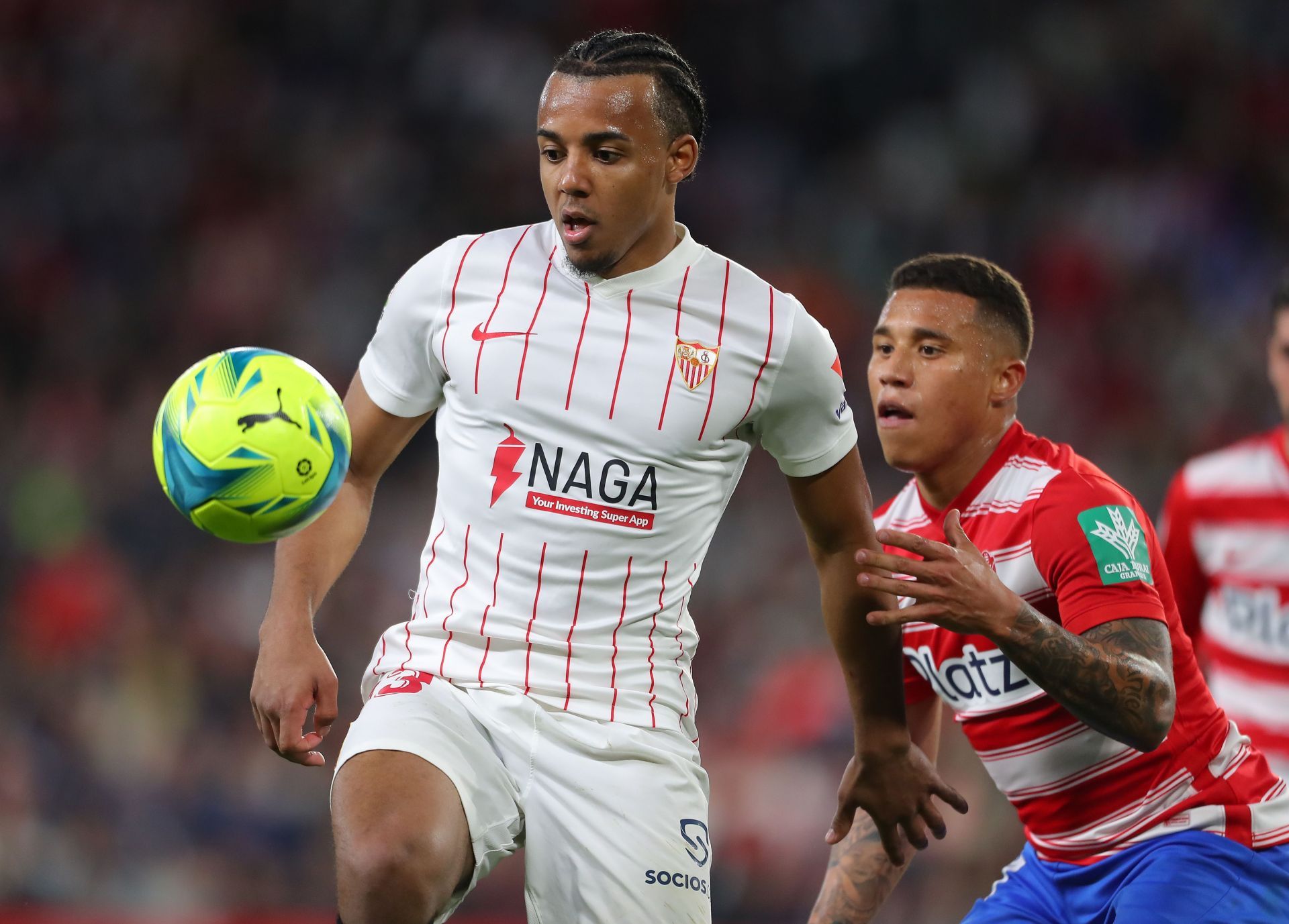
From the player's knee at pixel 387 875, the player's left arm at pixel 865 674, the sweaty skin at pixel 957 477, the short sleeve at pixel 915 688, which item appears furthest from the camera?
the short sleeve at pixel 915 688

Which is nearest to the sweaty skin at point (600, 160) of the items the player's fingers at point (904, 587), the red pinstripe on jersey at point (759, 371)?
the red pinstripe on jersey at point (759, 371)

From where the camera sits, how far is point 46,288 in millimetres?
10344

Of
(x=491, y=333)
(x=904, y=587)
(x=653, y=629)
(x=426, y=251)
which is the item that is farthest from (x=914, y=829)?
(x=426, y=251)

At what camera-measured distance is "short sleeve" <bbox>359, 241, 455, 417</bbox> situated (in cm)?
337

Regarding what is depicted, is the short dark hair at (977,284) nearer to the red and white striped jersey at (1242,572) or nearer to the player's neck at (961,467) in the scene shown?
the player's neck at (961,467)

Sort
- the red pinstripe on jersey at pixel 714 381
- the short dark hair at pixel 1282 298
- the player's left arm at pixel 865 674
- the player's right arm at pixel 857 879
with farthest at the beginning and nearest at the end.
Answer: the short dark hair at pixel 1282 298 < the player's right arm at pixel 857 879 < the player's left arm at pixel 865 674 < the red pinstripe on jersey at pixel 714 381

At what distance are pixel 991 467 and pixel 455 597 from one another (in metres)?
1.33

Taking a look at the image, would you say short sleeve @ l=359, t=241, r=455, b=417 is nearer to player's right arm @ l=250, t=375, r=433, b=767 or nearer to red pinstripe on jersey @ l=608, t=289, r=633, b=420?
player's right arm @ l=250, t=375, r=433, b=767

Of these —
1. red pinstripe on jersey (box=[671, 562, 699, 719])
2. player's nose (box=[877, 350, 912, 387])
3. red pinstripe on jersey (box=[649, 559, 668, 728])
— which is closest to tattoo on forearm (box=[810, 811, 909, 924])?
red pinstripe on jersey (box=[671, 562, 699, 719])

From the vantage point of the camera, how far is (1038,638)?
9.58 feet

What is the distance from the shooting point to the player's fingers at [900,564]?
113 inches

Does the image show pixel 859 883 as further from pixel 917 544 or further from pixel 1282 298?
pixel 1282 298

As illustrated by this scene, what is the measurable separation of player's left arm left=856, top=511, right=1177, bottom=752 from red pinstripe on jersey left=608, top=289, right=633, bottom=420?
63cm

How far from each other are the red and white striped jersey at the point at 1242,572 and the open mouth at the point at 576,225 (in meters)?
2.48
